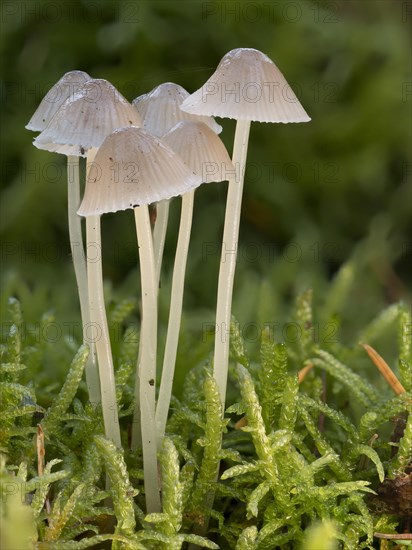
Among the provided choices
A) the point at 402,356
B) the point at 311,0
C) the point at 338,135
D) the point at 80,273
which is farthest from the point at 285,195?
the point at 80,273

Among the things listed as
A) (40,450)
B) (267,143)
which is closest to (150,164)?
(40,450)

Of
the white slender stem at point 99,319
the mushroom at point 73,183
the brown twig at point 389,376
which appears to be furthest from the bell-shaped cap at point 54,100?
the brown twig at point 389,376

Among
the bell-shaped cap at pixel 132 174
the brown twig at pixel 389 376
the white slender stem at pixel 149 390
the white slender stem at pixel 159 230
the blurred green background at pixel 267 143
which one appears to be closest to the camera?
the bell-shaped cap at pixel 132 174

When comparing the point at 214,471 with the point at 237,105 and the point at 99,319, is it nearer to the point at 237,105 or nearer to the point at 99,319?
the point at 99,319

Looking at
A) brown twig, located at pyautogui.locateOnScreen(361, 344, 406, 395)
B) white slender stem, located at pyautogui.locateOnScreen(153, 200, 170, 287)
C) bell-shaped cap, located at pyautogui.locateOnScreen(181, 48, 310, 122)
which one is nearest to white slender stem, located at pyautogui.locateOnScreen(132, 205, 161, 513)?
white slender stem, located at pyautogui.locateOnScreen(153, 200, 170, 287)

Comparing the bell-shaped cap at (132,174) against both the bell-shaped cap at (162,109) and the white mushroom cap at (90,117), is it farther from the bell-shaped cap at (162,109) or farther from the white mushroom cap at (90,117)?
the bell-shaped cap at (162,109)

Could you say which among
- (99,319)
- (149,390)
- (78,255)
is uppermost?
(78,255)

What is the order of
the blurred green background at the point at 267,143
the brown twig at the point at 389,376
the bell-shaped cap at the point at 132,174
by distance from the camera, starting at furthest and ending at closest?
the blurred green background at the point at 267,143, the brown twig at the point at 389,376, the bell-shaped cap at the point at 132,174

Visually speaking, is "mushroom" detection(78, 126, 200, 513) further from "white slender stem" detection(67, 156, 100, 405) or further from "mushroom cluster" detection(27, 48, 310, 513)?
"white slender stem" detection(67, 156, 100, 405)
